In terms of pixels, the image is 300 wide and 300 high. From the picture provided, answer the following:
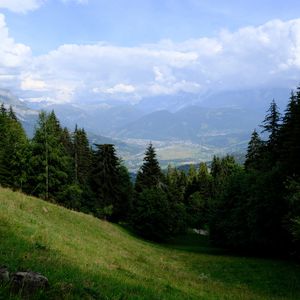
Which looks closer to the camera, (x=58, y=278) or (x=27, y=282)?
(x=27, y=282)

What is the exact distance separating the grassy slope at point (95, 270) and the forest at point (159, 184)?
14.7 ft

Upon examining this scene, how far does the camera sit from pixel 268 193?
131 feet

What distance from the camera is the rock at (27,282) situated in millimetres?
7682

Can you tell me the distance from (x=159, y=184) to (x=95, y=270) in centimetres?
6276

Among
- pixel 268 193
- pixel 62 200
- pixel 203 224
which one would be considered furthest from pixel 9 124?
pixel 203 224

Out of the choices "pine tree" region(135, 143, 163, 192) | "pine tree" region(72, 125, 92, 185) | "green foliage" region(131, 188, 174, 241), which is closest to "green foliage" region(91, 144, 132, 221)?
"pine tree" region(72, 125, 92, 185)

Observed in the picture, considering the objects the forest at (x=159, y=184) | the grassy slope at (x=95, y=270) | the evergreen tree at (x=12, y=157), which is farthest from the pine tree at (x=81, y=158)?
the grassy slope at (x=95, y=270)

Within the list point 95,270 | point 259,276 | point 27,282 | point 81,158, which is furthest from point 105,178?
point 27,282

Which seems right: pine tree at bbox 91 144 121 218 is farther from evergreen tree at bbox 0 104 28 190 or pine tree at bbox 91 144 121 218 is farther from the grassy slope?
the grassy slope

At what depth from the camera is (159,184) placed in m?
76.3

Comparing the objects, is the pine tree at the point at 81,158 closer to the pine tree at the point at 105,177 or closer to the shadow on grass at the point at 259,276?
the pine tree at the point at 105,177

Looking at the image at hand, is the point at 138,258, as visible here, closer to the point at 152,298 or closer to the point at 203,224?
the point at 152,298

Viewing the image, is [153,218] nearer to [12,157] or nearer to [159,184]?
[159,184]

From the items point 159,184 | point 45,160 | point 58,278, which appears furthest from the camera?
point 159,184
